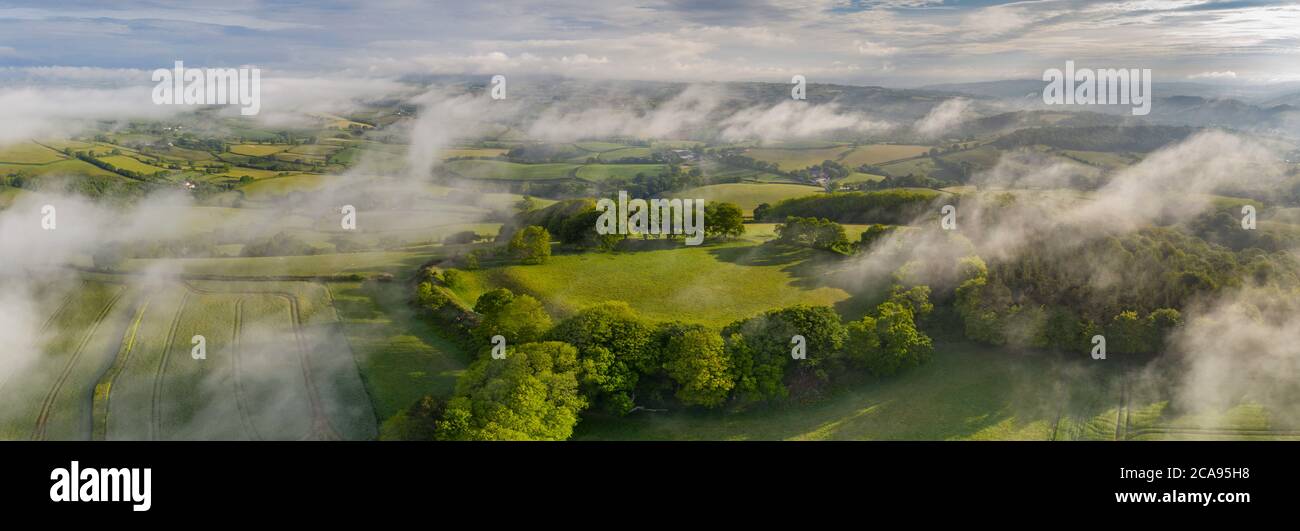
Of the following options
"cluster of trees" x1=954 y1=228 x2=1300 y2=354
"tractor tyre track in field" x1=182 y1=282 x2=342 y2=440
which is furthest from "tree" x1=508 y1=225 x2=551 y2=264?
"cluster of trees" x1=954 y1=228 x2=1300 y2=354

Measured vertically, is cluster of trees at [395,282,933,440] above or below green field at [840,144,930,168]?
below

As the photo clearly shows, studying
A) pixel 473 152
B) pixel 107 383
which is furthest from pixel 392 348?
pixel 473 152

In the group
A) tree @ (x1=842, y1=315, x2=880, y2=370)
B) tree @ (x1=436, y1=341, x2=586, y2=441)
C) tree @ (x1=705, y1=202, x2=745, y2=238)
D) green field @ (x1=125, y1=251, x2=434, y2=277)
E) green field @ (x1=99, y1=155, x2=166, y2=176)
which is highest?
green field @ (x1=99, y1=155, x2=166, y2=176)

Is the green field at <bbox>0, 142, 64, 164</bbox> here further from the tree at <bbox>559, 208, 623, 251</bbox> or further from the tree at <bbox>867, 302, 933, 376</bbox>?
the tree at <bbox>867, 302, 933, 376</bbox>

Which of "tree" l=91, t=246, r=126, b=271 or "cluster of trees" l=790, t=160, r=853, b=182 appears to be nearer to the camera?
"tree" l=91, t=246, r=126, b=271

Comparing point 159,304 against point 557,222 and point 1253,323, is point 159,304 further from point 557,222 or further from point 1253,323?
point 1253,323
